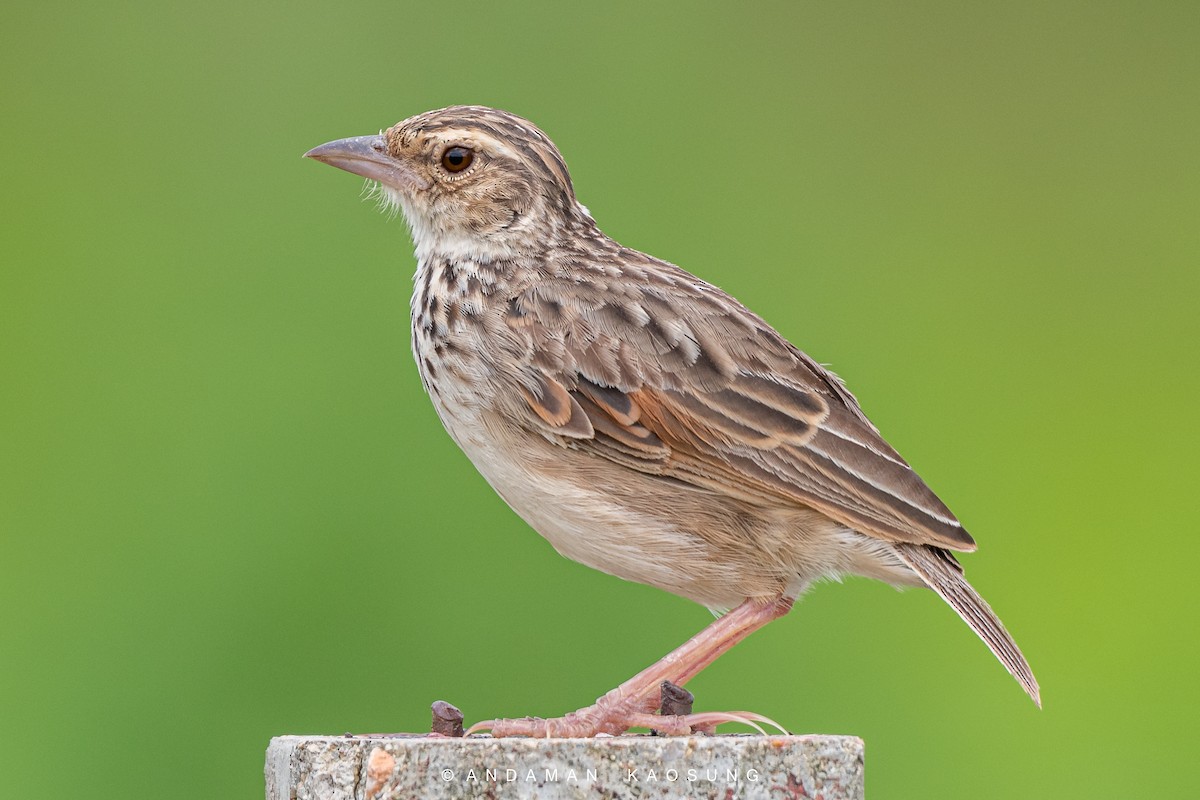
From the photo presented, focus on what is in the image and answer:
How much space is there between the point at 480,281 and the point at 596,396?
75 centimetres

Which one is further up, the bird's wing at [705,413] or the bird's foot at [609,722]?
Result: the bird's wing at [705,413]

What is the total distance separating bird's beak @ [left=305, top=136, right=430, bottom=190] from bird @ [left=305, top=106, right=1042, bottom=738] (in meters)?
0.62

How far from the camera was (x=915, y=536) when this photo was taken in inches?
195

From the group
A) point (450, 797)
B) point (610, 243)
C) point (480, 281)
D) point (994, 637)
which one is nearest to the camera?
point (450, 797)

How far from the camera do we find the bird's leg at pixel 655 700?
14.2ft

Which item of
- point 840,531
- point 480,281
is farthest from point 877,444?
point 480,281

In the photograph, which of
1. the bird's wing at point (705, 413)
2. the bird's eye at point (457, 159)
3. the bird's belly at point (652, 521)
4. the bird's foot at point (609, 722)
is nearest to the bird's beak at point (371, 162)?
the bird's eye at point (457, 159)

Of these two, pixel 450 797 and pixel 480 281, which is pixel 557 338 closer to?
pixel 480 281

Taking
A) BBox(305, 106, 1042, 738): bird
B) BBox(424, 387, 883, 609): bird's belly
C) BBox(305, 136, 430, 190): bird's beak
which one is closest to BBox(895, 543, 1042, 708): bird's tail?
BBox(305, 106, 1042, 738): bird

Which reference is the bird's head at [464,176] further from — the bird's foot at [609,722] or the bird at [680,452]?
the bird's foot at [609,722]

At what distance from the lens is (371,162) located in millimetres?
5781

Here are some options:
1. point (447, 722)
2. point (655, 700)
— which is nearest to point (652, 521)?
point (655, 700)

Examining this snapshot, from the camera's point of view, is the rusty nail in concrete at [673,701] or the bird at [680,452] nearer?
the rusty nail in concrete at [673,701]

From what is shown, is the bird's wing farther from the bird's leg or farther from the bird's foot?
the bird's foot
